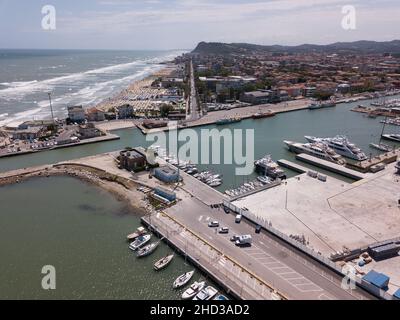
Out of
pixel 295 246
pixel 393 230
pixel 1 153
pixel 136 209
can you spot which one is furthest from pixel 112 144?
pixel 393 230

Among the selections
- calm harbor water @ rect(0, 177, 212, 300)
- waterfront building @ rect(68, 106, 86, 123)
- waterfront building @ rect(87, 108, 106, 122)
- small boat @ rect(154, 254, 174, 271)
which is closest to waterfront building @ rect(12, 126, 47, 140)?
waterfront building @ rect(68, 106, 86, 123)

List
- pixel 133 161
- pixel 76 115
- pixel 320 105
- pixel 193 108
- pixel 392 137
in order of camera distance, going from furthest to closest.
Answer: pixel 320 105 < pixel 193 108 < pixel 76 115 < pixel 392 137 < pixel 133 161

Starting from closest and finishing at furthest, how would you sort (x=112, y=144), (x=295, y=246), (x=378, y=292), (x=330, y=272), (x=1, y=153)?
(x=378, y=292)
(x=330, y=272)
(x=295, y=246)
(x=1, y=153)
(x=112, y=144)

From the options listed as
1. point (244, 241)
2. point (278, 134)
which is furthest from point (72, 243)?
point (278, 134)

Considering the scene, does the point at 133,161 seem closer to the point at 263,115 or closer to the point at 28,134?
the point at 28,134

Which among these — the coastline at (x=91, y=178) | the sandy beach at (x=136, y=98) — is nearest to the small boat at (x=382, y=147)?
the coastline at (x=91, y=178)

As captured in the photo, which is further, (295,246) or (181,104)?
(181,104)
